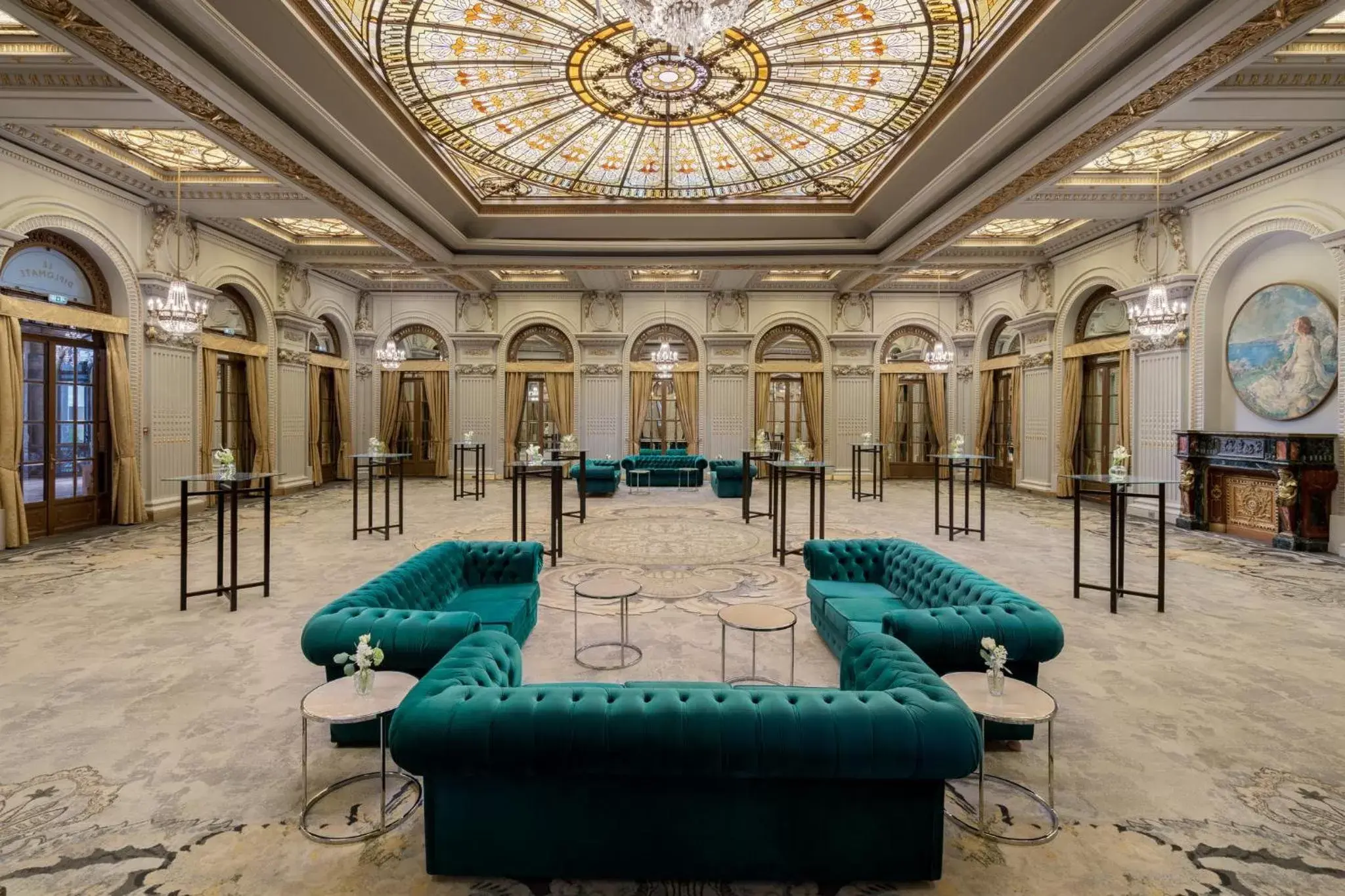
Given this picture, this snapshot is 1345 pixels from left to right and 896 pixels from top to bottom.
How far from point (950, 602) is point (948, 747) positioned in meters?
1.84

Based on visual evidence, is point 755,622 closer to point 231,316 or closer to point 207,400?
point 207,400

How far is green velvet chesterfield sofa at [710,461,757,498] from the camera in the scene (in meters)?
12.0

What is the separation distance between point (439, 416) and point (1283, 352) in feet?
49.7

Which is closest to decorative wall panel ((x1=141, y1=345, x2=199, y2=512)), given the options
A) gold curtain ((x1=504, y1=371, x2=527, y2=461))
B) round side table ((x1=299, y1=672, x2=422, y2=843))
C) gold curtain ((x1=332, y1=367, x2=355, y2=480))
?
gold curtain ((x1=332, y1=367, x2=355, y2=480))

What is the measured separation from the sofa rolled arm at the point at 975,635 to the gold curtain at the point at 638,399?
40.2ft

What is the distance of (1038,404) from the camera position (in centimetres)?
1244

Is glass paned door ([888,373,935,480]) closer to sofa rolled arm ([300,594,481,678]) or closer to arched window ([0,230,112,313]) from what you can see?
sofa rolled arm ([300,594,481,678])

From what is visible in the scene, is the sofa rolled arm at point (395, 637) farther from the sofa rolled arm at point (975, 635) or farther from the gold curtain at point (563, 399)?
the gold curtain at point (563, 399)

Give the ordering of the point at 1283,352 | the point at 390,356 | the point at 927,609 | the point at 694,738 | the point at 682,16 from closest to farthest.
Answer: the point at 694,738 < the point at 682,16 < the point at 927,609 < the point at 1283,352 < the point at 390,356

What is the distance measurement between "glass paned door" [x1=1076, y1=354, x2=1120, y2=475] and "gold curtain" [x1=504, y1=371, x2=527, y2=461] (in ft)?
38.3

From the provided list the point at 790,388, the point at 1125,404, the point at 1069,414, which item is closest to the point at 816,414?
the point at 790,388

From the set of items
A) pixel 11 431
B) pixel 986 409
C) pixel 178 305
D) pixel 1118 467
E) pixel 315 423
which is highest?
Result: pixel 178 305

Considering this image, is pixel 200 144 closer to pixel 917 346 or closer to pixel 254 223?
pixel 254 223

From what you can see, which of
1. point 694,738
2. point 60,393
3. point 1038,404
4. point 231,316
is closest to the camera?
point 694,738
